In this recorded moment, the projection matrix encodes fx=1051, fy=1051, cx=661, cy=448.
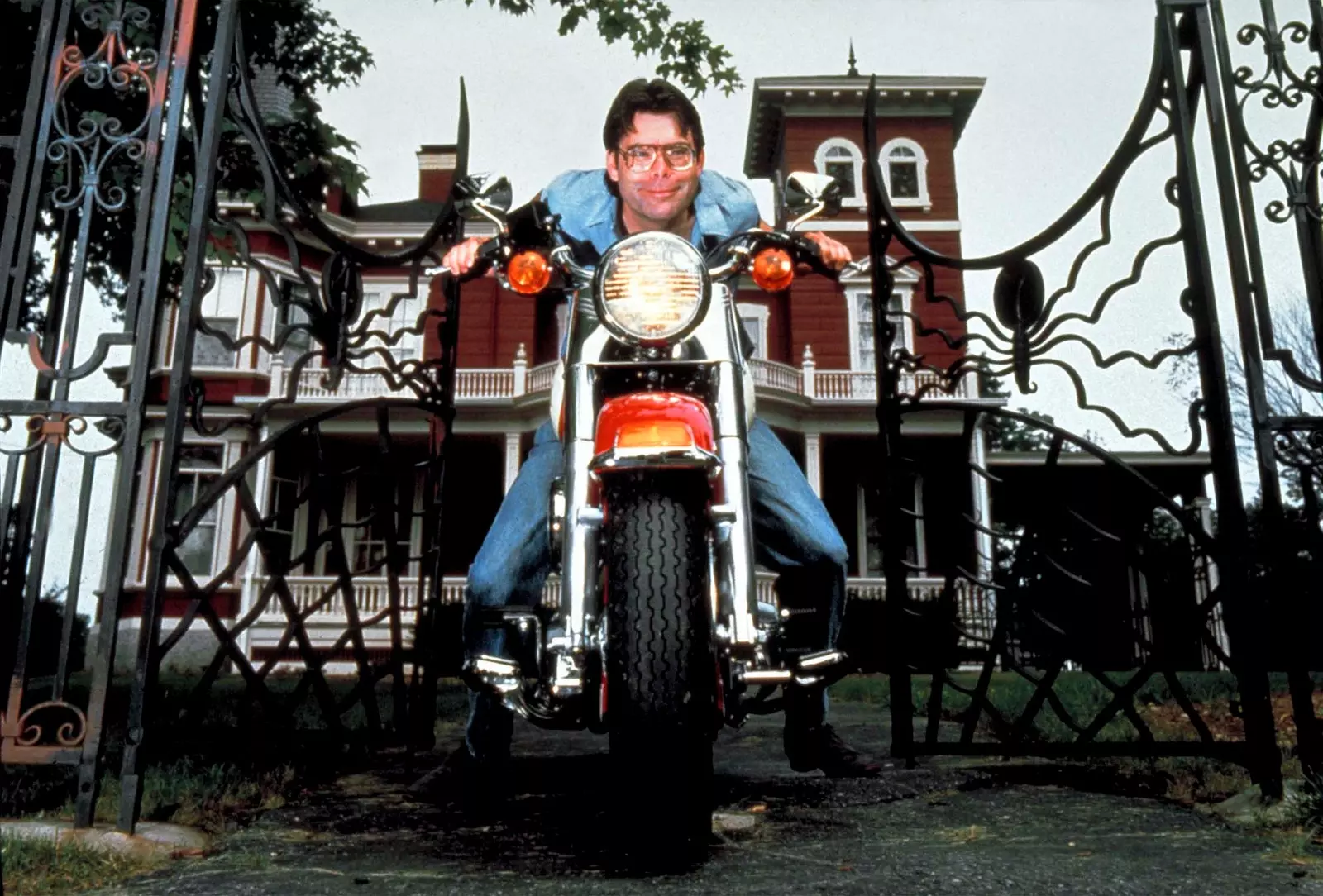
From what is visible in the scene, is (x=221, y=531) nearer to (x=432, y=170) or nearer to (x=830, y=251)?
(x=432, y=170)

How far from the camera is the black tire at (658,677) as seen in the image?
226 cm

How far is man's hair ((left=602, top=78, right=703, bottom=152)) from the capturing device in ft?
12.8

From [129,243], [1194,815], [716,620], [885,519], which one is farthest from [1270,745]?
[129,243]

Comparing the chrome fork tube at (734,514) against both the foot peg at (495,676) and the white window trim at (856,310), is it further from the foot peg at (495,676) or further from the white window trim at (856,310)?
the white window trim at (856,310)

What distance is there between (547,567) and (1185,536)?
8.11ft

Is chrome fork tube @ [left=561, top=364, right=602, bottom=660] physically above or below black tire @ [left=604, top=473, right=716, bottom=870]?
above

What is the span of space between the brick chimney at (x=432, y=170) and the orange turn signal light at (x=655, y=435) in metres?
22.5

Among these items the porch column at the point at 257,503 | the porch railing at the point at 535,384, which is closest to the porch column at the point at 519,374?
the porch railing at the point at 535,384

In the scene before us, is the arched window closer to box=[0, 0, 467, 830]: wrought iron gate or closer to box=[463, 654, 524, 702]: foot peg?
box=[0, 0, 467, 830]: wrought iron gate

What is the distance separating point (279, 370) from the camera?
18.4 metres

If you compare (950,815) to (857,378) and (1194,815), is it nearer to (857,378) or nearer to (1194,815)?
(1194,815)

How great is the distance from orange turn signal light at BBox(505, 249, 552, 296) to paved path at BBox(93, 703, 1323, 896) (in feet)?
5.19

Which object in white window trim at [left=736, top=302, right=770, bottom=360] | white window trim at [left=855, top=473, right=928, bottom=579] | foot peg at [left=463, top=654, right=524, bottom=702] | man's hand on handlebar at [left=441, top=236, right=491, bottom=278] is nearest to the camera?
foot peg at [left=463, top=654, right=524, bottom=702]

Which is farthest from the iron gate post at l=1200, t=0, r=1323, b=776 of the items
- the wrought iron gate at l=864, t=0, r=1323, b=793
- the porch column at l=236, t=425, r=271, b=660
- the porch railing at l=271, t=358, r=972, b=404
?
the porch column at l=236, t=425, r=271, b=660
